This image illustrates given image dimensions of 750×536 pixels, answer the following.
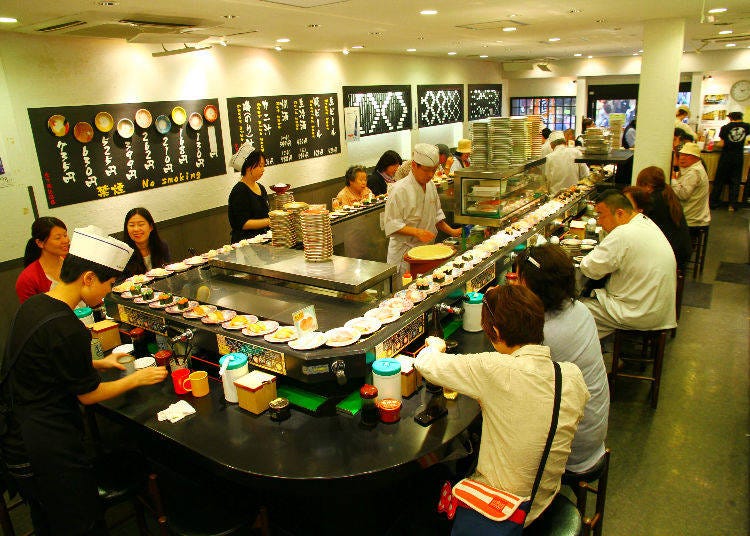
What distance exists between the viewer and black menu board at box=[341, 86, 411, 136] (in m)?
10.1

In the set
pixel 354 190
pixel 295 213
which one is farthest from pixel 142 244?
pixel 354 190

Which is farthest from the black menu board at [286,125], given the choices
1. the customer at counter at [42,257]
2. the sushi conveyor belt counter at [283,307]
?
the sushi conveyor belt counter at [283,307]

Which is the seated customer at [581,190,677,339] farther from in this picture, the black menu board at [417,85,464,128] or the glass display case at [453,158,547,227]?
the black menu board at [417,85,464,128]

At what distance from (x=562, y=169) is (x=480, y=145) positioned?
2.68 meters

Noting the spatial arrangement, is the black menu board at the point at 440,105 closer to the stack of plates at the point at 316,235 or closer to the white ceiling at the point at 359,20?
the white ceiling at the point at 359,20

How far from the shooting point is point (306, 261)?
11.6 ft

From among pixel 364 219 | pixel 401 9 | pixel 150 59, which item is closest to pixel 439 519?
pixel 364 219

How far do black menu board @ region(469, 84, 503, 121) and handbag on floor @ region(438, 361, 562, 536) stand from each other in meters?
13.7

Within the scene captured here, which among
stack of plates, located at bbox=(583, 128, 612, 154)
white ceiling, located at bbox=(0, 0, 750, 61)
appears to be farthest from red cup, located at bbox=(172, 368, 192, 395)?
stack of plates, located at bbox=(583, 128, 612, 154)

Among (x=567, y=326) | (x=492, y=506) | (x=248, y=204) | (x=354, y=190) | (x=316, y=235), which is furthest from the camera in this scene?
(x=354, y=190)

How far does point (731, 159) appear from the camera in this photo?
431 inches

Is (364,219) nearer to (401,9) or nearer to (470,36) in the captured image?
(401,9)

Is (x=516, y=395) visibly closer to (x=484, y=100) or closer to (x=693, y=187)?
(x=693, y=187)

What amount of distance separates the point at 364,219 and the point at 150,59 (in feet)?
11.2
